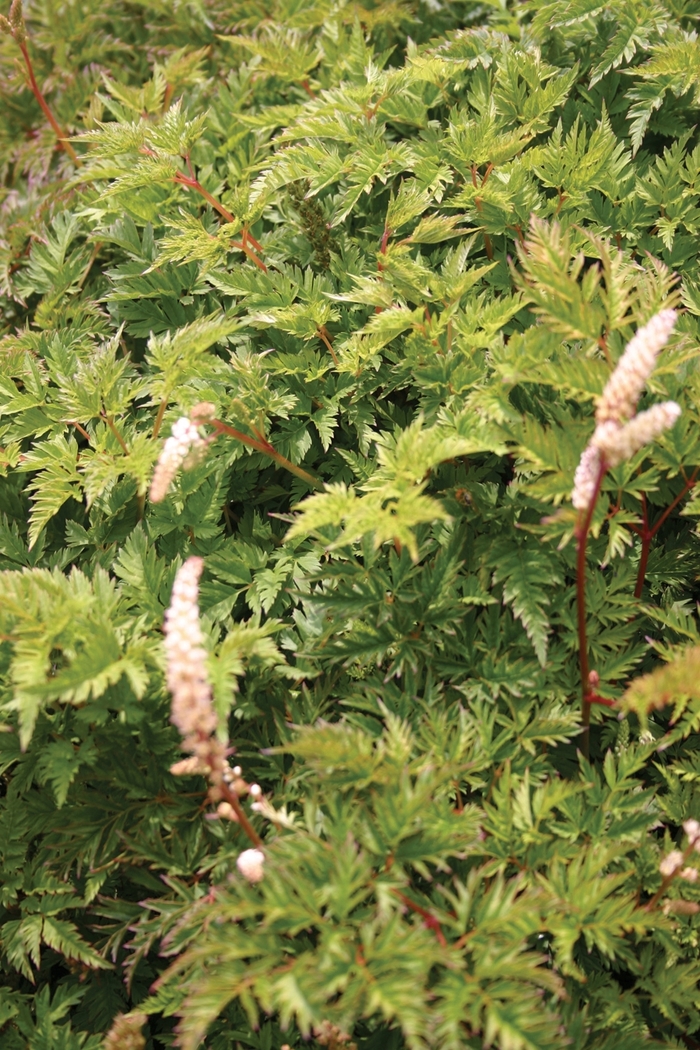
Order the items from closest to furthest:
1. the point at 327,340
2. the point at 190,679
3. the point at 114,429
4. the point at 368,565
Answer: the point at 190,679 < the point at 368,565 < the point at 114,429 < the point at 327,340

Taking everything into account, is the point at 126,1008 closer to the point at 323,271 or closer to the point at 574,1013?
the point at 574,1013

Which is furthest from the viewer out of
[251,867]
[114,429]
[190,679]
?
[114,429]

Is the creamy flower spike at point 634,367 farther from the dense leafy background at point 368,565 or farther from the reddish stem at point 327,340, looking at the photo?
the reddish stem at point 327,340

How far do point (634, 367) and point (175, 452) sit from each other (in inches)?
34.3

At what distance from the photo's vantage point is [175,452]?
1.65m

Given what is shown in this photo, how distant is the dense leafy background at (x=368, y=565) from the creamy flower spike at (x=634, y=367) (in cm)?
25

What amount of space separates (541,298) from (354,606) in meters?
0.73

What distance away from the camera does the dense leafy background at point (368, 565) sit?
4.72 feet

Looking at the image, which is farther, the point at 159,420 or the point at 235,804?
the point at 159,420

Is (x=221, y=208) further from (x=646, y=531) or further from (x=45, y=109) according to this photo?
(x=646, y=531)

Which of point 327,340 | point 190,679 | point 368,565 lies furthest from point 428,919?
point 327,340

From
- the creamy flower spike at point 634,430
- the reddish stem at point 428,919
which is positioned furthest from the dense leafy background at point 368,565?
the creamy flower spike at point 634,430

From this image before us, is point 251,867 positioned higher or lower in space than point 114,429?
lower

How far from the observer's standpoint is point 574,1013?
1.52 meters
